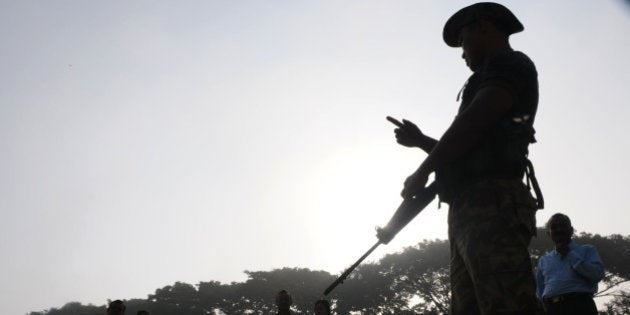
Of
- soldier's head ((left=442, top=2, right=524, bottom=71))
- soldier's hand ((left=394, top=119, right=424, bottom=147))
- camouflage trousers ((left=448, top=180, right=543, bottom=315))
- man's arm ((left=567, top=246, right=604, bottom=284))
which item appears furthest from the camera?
man's arm ((left=567, top=246, right=604, bottom=284))

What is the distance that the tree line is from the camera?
38969 millimetres

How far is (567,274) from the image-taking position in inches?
188

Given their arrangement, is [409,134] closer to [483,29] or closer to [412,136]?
[412,136]

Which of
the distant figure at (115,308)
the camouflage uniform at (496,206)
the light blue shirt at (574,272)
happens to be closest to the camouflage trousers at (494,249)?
the camouflage uniform at (496,206)

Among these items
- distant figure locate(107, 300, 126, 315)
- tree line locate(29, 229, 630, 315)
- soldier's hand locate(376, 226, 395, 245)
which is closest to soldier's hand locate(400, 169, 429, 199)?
soldier's hand locate(376, 226, 395, 245)

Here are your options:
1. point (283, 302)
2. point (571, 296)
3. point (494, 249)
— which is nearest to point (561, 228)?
point (571, 296)

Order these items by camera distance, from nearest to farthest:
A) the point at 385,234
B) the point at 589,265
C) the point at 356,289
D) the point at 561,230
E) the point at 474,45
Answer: the point at 474,45 < the point at 385,234 < the point at 589,265 < the point at 561,230 < the point at 356,289

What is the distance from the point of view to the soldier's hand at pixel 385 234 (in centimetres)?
277

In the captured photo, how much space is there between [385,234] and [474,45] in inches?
50.2

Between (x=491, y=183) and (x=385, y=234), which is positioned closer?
(x=491, y=183)

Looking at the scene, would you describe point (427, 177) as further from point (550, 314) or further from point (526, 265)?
point (550, 314)

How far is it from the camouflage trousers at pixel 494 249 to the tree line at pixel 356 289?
127 feet

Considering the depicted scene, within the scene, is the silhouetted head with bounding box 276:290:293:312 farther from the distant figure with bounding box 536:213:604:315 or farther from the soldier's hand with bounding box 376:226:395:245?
the soldier's hand with bounding box 376:226:395:245

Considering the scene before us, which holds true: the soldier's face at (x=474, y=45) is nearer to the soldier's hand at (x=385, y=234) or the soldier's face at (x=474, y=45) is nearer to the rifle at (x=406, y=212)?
the rifle at (x=406, y=212)
